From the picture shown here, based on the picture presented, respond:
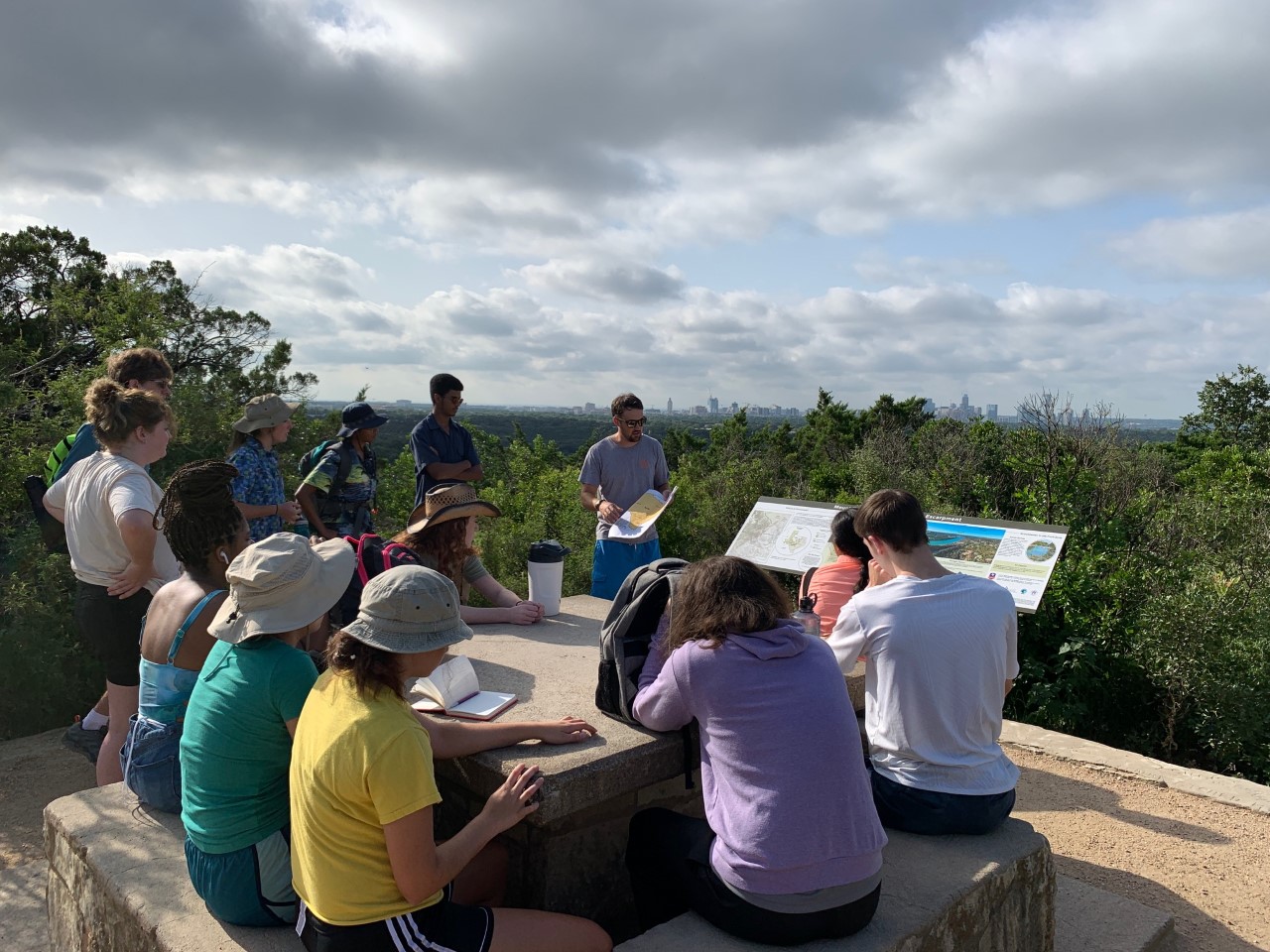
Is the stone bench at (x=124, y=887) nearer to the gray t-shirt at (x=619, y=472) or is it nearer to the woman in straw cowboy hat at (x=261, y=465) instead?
the woman in straw cowboy hat at (x=261, y=465)

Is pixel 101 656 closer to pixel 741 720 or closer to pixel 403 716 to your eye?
pixel 403 716

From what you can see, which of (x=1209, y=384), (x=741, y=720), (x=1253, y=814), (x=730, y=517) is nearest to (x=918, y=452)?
(x=730, y=517)

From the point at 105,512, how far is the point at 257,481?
113 centimetres

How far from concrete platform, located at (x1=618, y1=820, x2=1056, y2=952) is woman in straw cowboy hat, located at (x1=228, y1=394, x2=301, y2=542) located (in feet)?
10.0

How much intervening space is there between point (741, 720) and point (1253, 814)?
3182 mm

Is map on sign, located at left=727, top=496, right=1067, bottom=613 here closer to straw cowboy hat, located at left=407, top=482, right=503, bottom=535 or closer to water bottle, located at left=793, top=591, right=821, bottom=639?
water bottle, located at left=793, top=591, right=821, bottom=639

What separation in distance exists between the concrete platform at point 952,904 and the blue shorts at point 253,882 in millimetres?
851

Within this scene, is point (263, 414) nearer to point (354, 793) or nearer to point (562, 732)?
point (562, 732)

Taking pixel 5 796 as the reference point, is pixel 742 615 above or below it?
above

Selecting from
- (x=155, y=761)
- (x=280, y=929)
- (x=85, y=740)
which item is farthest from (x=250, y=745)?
(x=85, y=740)

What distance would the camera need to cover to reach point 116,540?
11.2 ft

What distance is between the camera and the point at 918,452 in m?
12.1

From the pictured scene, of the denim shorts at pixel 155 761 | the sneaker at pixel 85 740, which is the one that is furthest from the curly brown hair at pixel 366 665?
the sneaker at pixel 85 740

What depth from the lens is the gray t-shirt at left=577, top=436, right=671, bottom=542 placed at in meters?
5.34
